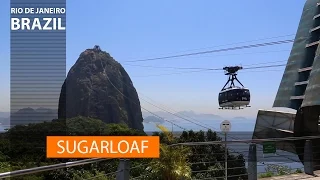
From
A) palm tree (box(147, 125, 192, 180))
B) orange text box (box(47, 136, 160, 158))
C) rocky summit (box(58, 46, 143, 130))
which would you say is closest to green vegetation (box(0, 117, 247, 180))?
palm tree (box(147, 125, 192, 180))

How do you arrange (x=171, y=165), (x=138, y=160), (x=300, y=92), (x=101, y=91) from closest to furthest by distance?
(x=171, y=165), (x=138, y=160), (x=300, y=92), (x=101, y=91)

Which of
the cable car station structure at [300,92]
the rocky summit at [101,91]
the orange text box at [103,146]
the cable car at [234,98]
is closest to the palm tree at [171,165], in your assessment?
the orange text box at [103,146]

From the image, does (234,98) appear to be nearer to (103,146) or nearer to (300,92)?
(300,92)

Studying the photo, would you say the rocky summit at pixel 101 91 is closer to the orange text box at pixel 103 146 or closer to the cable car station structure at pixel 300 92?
the cable car station structure at pixel 300 92

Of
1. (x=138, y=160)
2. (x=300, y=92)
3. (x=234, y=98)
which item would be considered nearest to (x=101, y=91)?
(x=234, y=98)

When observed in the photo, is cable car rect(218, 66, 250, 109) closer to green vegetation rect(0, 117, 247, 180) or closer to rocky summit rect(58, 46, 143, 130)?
green vegetation rect(0, 117, 247, 180)

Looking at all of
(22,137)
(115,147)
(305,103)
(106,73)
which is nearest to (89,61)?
(106,73)
